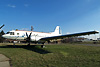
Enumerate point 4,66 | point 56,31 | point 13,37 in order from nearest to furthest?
point 4,66, point 13,37, point 56,31

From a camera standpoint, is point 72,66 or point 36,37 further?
point 36,37

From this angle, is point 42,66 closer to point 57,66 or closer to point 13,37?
point 57,66

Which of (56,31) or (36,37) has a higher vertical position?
(56,31)

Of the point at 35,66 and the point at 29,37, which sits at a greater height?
the point at 29,37

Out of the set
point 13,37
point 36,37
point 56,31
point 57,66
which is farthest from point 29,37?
point 57,66

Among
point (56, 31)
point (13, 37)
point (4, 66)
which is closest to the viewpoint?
point (4, 66)

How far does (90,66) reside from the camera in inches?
255

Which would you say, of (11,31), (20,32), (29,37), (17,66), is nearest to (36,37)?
(29,37)

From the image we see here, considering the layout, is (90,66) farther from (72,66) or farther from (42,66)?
(42,66)

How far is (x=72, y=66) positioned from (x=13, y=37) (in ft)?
52.9

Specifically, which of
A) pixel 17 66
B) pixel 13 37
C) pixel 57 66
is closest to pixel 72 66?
pixel 57 66

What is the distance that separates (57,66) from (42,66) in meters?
1.04

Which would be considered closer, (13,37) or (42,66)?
(42,66)

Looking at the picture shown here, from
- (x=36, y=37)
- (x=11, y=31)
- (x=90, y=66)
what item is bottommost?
(x=90, y=66)
